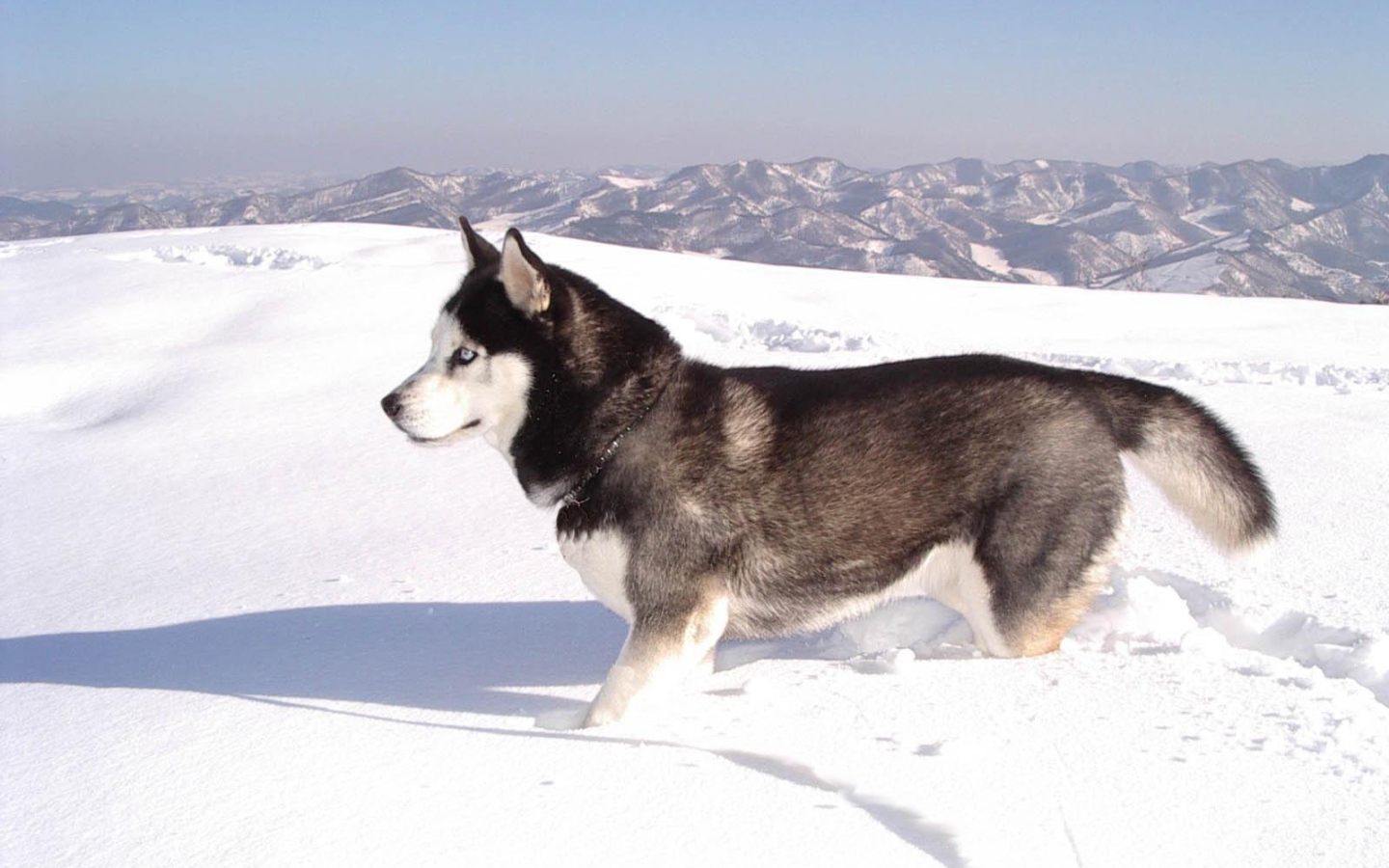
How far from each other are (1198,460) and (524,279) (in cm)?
249

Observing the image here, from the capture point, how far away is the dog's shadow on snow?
11.6ft

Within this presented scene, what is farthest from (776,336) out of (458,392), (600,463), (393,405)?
(393,405)

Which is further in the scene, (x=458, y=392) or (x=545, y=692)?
(x=545, y=692)

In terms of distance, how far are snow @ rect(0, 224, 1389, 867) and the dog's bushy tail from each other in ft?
0.66

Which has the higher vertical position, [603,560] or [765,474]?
[765,474]

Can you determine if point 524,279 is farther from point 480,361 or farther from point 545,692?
point 545,692

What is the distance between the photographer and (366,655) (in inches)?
152

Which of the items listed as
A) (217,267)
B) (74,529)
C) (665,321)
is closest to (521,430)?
(74,529)

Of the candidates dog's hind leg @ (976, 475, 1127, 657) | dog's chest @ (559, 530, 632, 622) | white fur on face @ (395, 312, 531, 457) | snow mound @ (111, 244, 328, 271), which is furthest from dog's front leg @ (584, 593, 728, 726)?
snow mound @ (111, 244, 328, 271)

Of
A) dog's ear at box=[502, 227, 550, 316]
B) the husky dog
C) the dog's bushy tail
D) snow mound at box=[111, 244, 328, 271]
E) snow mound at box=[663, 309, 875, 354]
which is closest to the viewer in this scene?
dog's ear at box=[502, 227, 550, 316]

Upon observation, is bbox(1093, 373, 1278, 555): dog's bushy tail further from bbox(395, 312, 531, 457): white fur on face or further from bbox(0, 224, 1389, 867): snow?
bbox(395, 312, 531, 457): white fur on face

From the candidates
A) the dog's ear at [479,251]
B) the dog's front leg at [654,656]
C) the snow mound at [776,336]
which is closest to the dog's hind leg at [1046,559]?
the dog's front leg at [654,656]

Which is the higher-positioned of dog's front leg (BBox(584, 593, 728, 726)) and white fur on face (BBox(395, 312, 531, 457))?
white fur on face (BBox(395, 312, 531, 457))

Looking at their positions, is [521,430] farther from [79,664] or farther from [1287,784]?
[1287,784]
